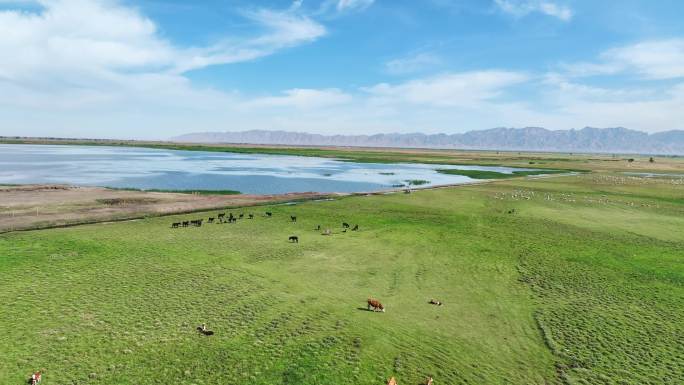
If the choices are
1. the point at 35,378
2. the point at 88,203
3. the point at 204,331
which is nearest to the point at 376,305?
the point at 204,331

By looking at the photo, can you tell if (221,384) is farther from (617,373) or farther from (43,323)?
(617,373)

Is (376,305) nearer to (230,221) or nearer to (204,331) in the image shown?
(204,331)

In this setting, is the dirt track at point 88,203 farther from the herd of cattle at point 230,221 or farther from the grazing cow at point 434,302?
the grazing cow at point 434,302

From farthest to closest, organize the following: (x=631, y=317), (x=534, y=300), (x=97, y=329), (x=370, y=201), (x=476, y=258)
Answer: (x=370, y=201) → (x=476, y=258) → (x=534, y=300) → (x=631, y=317) → (x=97, y=329)

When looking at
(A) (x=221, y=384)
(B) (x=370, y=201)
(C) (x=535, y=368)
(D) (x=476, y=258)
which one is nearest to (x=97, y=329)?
A: (A) (x=221, y=384)

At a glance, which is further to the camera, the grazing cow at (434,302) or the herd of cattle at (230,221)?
the herd of cattle at (230,221)

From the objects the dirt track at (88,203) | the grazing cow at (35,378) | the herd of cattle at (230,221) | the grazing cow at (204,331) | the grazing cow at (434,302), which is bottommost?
the grazing cow at (434,302)

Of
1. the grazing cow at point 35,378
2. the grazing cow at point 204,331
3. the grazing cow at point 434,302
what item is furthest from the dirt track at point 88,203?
the grazing cow at point 434,302
